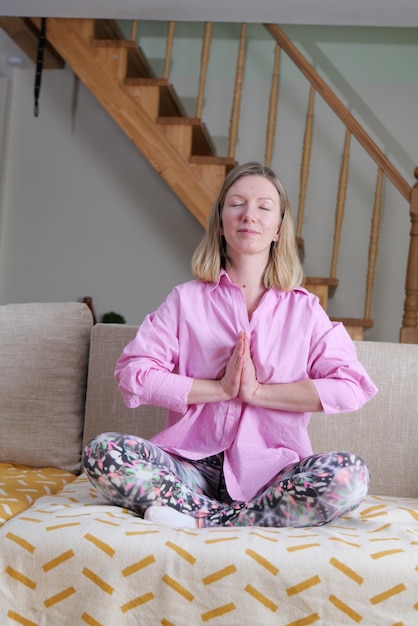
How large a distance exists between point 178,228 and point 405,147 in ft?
5.00

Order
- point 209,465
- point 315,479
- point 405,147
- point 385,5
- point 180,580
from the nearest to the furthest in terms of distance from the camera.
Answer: point 180,580 < point 315,479 < point 209,465 < point 385,5 < point 405,147

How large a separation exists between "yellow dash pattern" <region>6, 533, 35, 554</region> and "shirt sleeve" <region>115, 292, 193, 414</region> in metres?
0.45

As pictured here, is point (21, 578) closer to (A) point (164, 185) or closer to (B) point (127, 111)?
(B) point (127, 111)

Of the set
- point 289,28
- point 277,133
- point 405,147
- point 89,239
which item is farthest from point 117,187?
point 405,147

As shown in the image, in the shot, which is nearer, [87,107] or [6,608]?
[6,608]

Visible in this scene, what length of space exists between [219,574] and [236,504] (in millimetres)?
375

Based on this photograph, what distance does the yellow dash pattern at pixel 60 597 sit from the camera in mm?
1410

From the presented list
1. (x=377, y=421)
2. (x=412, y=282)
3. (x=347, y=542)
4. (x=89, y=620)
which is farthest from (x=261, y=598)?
(x=412, y=282)

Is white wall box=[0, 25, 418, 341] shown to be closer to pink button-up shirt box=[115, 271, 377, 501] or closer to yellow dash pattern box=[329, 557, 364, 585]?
pink button-up shirt box=[115, 271, 377, 501]

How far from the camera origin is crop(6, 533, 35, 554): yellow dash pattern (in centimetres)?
144

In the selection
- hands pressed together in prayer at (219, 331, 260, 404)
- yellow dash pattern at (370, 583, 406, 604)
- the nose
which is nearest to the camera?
yellow dash pattern at (370, 583, 406, 604)

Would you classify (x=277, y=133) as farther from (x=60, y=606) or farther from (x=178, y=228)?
(x=60, y=606)

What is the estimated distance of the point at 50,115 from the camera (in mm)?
5512

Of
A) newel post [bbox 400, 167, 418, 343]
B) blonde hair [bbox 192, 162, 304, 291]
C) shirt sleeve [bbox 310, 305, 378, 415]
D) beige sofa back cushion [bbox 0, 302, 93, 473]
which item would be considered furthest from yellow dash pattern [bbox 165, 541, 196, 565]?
newel post [bbox 400, 167, 418, 343]
